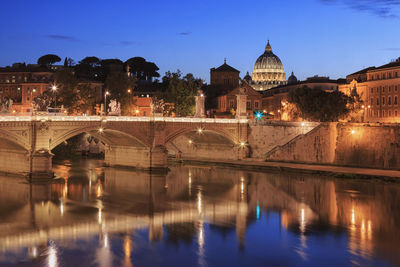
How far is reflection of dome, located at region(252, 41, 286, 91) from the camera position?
483ft

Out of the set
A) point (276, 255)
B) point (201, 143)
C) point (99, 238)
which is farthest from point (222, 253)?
point (201, 143)

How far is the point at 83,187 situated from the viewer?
4094 cm

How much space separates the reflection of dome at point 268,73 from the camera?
147 metres

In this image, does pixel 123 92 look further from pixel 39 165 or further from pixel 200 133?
pixel 39 165

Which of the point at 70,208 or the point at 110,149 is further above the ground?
the point at 110,149

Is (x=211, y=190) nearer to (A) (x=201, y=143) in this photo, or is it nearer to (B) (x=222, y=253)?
(B) (x=222, y=253)

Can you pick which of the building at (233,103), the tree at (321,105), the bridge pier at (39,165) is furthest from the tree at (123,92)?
the bridge pier at (39,165)

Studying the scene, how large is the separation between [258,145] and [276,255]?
32.5m

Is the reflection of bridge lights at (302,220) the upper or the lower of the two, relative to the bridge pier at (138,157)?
lower

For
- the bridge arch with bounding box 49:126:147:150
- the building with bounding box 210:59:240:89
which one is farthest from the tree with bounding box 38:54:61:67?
the bridge arch with bounding box 49:126:147:150

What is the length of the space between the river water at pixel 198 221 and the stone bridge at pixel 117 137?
1963 mm

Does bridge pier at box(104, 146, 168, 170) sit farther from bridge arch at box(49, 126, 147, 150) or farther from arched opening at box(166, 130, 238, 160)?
arched opening at box(166, 130, 238, 160)

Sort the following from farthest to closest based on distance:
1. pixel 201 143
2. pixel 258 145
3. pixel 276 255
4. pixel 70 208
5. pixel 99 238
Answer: pixel 201 143
pixel 258 145
pixel 70 208
pixel 99 238
pixel 276 255

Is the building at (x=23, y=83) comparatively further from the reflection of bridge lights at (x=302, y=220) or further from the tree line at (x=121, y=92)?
the reflection of bridge lights at (x=302, y=220)
